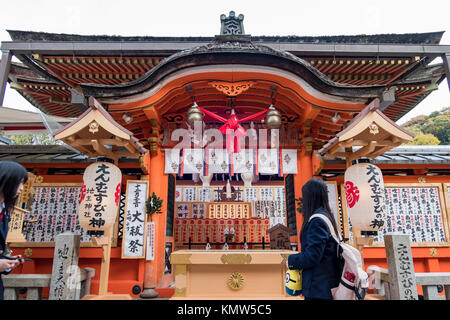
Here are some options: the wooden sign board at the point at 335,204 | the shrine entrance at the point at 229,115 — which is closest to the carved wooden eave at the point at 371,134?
the shrine entrance at the point at 229,115

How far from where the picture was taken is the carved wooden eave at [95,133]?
5770 mm

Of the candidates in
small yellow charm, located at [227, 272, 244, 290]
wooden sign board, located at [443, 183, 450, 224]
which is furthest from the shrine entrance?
wooden sign board, located at [443, 183, 450, 224]

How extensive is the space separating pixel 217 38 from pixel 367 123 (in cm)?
418

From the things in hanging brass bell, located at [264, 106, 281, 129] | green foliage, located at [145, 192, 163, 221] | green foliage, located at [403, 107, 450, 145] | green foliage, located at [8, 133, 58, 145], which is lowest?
green foliage, located at [145, 192, 163, 221]

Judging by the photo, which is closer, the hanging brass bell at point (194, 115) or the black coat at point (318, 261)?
the black coat at point (318, 261)

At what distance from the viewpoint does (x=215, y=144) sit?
340 inches

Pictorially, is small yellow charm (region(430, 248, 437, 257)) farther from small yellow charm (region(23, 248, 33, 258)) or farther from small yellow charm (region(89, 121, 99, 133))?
small yellow charm (region(23, 248, 33, 258))

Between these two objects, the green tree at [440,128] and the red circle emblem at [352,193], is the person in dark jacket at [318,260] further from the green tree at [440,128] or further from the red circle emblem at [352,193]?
the green tree at [440,128]

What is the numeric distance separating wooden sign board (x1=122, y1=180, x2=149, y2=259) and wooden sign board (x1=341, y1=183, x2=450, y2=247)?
587 cm

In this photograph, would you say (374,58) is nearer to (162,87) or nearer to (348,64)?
(348,64)

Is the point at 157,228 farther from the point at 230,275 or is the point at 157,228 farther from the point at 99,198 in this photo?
the point at 230,275

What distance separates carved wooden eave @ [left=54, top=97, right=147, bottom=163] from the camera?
5.77 m

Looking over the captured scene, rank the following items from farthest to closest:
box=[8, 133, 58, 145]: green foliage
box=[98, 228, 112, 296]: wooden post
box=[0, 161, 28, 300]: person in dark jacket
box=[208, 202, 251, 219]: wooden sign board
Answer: box=[8, 133, 58, 145]: green foliage, box=[208, 202, 251, 219]: wooden sign board, box=[98, 228, 112, 296]: wooden post, box=[0, 161, 28, 300]: person in dark jacket

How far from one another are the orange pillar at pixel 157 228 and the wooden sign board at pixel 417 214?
17.5ft
